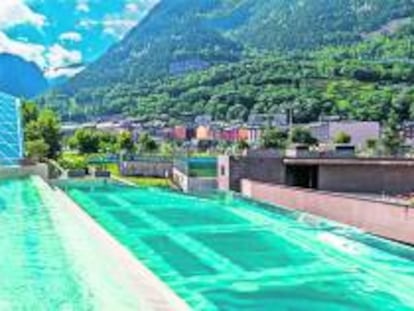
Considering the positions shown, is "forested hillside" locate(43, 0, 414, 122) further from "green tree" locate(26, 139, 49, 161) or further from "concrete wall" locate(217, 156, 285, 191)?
"concrete wall" locate(217, 156, 285, 191)

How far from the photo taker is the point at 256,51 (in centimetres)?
19700

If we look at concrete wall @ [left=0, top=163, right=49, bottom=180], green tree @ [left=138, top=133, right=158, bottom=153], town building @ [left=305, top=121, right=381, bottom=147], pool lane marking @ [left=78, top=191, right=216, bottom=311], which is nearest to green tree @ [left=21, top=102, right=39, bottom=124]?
green tree @ [left=138, top=133, right=158, bottom=153]

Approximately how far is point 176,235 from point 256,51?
178m

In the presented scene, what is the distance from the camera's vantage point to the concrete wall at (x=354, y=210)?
63.6 ft

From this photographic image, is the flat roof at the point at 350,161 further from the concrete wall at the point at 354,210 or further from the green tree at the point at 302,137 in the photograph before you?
the green tree at the point at 302,137

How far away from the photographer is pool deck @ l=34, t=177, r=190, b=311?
9547 millimetres

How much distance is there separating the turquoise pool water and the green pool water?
228cm

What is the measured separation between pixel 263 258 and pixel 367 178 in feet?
64.8

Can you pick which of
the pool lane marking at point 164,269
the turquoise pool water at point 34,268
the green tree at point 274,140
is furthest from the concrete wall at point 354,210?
the green tree at point 274,140

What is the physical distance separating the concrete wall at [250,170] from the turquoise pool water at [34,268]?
1740 cm

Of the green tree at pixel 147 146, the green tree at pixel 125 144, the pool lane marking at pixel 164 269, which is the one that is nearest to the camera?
the pool lane marking at pixel 164 269

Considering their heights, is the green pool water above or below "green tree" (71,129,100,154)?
below

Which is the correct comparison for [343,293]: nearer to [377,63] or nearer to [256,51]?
[377,63]

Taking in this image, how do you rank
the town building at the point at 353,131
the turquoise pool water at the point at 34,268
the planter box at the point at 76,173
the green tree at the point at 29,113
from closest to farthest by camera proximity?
the turquoise pool water at the point at 34,268
the planter box at the point at 76,173
the green tree at the point at 29,113
the town building at the point at 353,131
